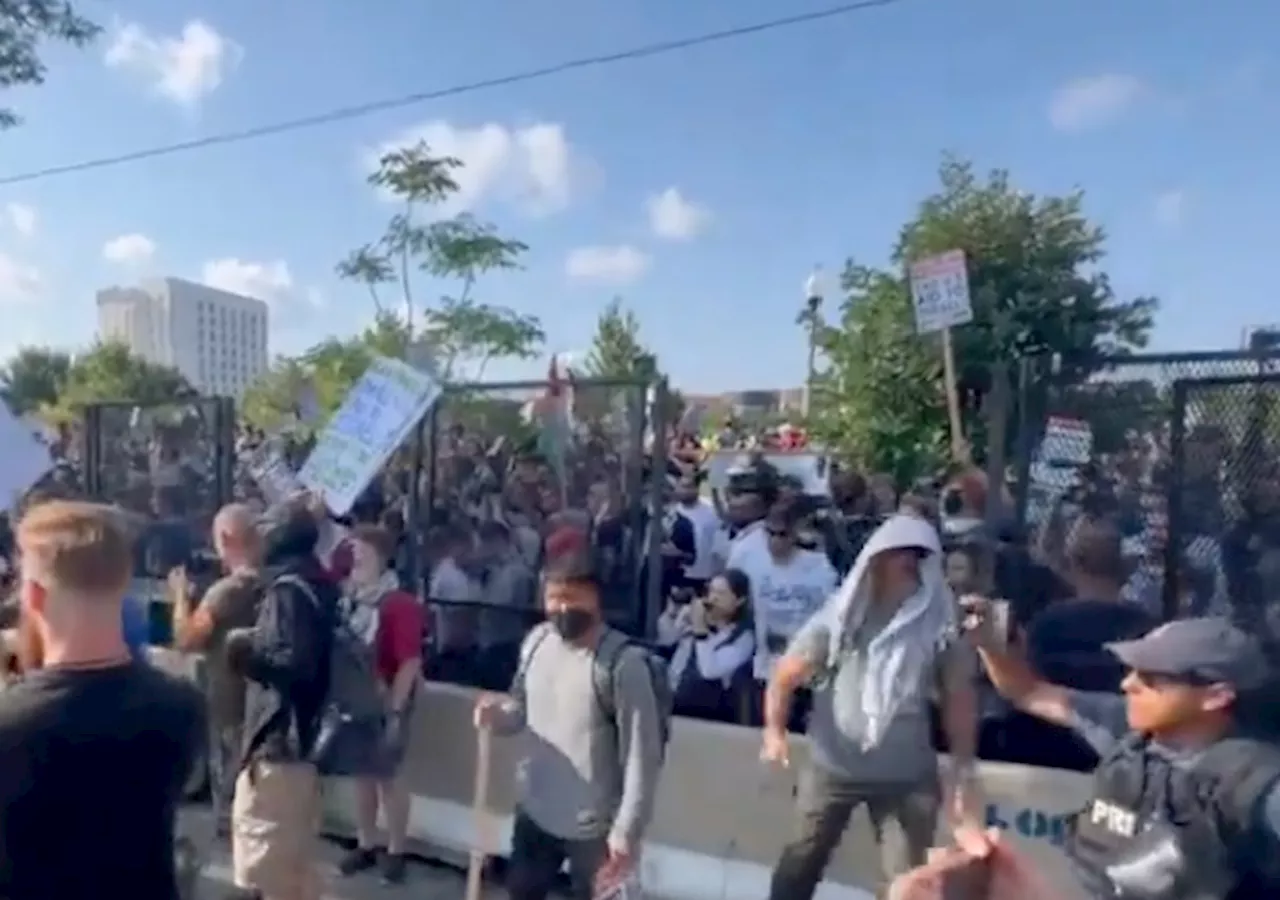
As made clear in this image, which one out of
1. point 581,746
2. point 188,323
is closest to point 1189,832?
point 581,746

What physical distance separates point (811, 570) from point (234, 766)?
116 inches

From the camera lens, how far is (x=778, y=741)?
16.1ft

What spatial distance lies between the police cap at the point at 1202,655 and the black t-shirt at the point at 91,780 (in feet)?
6.55

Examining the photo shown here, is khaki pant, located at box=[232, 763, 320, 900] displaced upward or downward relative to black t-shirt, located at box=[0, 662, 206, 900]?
downward

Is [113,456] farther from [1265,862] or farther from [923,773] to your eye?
[1265,862]

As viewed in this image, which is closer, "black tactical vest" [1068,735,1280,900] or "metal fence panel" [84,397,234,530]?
"black tactical vest" [1068,735,1280,900]

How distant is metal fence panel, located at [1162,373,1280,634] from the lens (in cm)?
537

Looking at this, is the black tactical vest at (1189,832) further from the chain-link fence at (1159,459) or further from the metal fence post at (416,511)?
the metal fence post at (416,511)

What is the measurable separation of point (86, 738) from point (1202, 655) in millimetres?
2237

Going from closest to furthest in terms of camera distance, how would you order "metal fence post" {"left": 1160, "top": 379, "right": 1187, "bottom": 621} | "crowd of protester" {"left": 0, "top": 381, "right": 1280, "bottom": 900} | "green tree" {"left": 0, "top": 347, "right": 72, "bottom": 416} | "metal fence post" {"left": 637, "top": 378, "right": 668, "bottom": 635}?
"crowd of protester" {"left": 0, "top": 381, "right": 1280, "bottom": 900} → "metal fence post" {"left": 1160, "top": 379, "right": 1187, "bottom": 621} → "metal fence post" {"left": 637, "top": 378, "right": 668, "bottom": 635} → "green tree" {"left": 0, "top": 347, "right": 72, "bottom": 416}

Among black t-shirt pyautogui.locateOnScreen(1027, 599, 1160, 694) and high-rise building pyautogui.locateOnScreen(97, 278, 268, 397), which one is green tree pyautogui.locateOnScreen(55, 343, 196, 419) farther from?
black t-shirt pyautogui.locateOnScreen(1027, 599, 1160, 694)

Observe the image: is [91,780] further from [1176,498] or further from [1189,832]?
[1176,498]

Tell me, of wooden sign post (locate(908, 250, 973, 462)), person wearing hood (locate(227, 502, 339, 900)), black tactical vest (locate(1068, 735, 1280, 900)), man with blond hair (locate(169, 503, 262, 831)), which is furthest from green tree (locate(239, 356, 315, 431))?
black tactical vest (locate(1068, 735, 1280, 900))

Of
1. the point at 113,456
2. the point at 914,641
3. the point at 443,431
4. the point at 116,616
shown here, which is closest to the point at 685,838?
the point at 914,641
